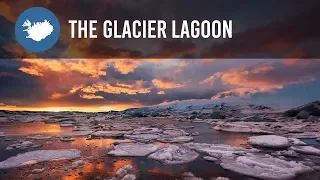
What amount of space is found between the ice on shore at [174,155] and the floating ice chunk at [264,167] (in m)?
0.76

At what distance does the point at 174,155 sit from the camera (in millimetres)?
5602

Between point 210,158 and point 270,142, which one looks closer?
point 210,158

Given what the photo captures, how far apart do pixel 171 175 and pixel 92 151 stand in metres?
2.58

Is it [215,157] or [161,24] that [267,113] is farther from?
[215,157]

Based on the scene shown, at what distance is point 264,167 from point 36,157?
16.1 feet

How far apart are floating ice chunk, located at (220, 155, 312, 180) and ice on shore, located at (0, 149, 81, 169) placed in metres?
3.52

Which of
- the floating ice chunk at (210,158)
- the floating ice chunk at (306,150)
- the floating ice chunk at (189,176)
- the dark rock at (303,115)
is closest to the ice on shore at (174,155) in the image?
the floating ice chunk at (210,158)

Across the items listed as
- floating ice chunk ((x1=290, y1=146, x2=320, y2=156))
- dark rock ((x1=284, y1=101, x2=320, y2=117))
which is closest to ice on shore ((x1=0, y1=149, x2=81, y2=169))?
floating ice chunk ((x1=290, y1=146, x2=320, y2=156))

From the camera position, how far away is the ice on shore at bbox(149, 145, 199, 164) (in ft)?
17.5

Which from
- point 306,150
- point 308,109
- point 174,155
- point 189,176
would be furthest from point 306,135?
point 189,176

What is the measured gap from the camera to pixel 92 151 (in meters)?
6.18

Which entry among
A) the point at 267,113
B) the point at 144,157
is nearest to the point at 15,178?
the point at 144,157

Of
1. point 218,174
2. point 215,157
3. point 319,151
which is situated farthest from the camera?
point 319,151

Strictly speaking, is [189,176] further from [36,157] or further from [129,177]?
[36,157]
